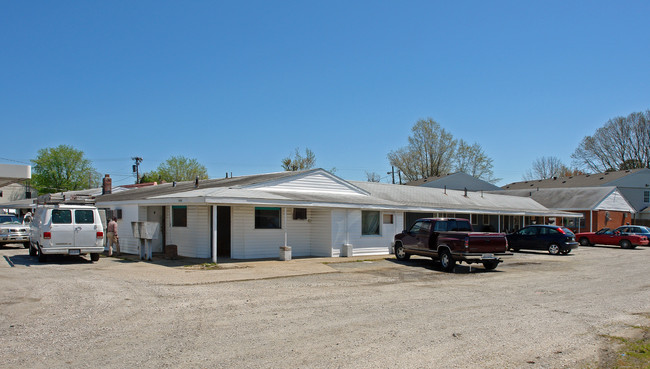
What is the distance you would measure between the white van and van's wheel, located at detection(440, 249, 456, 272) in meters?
11.7

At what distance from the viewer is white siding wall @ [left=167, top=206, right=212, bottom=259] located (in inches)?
780

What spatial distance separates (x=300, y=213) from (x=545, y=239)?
43.7ft

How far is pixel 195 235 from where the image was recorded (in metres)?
20.2

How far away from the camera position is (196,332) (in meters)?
7.82

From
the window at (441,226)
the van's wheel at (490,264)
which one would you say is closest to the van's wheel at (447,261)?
the window at (441,226)

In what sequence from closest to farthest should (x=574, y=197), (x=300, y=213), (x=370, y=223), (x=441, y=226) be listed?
(x=441, y=226) → (x=300, y=213) → (x=370, y=223) → (x=574, y=197)

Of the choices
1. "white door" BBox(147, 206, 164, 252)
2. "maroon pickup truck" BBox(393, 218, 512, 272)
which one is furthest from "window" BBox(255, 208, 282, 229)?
"maroon pickup truck" BBox(393, 218, 512, 272)

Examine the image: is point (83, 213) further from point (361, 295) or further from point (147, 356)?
point (147, 356)

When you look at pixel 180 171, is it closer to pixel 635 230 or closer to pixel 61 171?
pixel 61 171

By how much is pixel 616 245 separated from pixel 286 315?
29.9 meters

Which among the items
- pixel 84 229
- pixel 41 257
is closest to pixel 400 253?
pixel 84 229

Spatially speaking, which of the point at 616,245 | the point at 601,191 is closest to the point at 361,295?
the point at 616,245

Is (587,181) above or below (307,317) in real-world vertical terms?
above

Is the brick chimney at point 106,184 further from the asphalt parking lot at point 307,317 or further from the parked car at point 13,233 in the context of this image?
the asphalt parking lot at point 307,317
